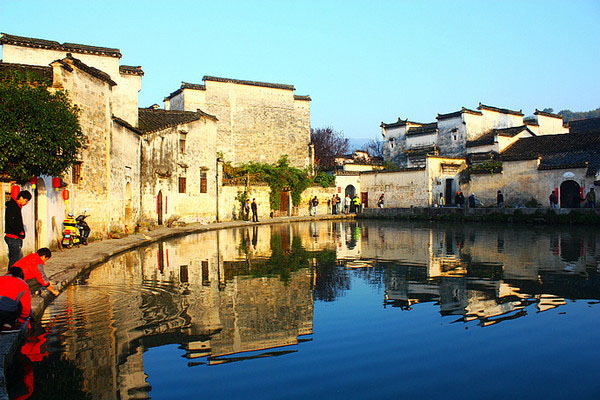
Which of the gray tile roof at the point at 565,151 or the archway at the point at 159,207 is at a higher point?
the gray tile roof at the point at 565,151

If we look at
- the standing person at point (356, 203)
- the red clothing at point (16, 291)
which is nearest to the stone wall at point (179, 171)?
the standing person at point (356, 203)

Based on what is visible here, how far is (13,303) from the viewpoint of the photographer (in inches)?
Result: 218

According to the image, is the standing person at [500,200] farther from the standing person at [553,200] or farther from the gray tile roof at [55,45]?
the gray tile roof at [55,45]

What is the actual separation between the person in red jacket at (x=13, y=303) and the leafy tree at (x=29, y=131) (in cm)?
491

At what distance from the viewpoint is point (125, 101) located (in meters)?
22.5

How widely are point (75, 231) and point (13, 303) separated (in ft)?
29.9

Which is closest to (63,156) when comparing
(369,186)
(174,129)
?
(174,129)

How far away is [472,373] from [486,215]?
84.3 feet

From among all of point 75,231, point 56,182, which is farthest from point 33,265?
point 75,231

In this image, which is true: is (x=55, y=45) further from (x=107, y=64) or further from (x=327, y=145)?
(x=327, y=145)

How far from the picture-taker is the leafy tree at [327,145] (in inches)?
2085

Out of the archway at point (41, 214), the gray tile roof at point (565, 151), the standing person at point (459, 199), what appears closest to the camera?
the archway at point (41, 214)

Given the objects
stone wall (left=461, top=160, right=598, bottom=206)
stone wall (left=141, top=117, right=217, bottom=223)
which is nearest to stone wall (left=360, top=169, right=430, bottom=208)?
Result: stone wall (left=461, top=160, right=598, bottom=206)

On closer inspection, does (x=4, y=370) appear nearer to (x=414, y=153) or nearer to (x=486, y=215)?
(x=486, y=215)
